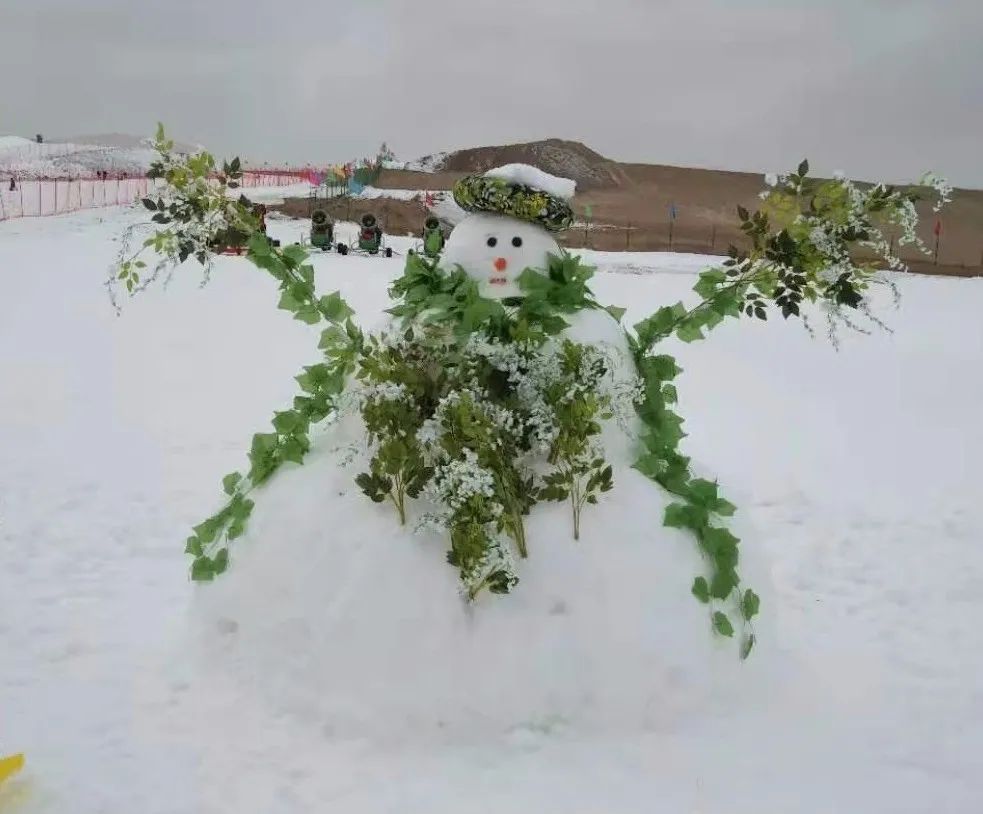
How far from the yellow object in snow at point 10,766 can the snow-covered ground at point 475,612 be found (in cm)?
4

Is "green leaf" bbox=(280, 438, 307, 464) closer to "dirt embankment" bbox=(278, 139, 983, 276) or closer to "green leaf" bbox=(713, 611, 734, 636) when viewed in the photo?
"green leaf" bbox=(713, 611, 734, 636)

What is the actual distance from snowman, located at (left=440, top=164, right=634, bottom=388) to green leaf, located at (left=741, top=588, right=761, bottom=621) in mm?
918

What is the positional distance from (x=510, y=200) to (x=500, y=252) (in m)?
0.19

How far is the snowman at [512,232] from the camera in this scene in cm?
370

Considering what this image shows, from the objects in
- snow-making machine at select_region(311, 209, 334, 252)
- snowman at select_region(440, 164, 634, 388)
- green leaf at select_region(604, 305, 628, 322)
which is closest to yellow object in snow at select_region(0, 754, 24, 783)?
snowman at select_region(440, 164, 634, 388)

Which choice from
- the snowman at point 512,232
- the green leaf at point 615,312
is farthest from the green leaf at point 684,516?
the green leaf at point 615,312

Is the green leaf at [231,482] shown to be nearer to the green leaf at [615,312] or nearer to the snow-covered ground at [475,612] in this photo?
the snow-covered ground at [475,612]

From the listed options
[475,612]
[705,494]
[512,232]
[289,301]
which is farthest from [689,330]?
[289,301]

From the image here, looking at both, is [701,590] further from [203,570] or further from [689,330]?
[203,570]

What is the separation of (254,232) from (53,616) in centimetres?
205

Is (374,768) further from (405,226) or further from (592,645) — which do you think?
(405,226)

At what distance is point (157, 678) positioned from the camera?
388cm

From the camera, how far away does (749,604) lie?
3.70 metres

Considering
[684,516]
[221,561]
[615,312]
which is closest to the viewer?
[684,516]
